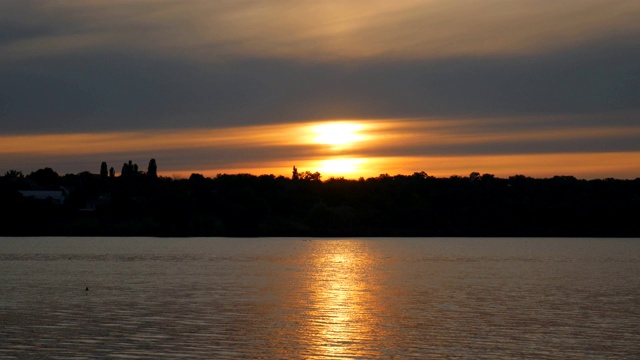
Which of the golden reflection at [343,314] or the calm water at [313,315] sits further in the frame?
the golden reflection at [343,314]

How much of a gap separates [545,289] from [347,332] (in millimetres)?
37897

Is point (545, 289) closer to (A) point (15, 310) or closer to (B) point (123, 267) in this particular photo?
(A) point (15, 310)

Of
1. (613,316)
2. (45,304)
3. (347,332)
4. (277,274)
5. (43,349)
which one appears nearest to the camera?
(43,349)

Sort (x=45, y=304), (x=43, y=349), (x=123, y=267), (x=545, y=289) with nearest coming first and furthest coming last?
(x=43, y=349) → (x=45, y=304) → (x=545, y=289) → (x=123, y=267)

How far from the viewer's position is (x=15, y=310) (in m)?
62.0

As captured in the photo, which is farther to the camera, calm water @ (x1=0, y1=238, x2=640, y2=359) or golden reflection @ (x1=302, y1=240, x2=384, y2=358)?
golden reflection @ (x1=302, y1=240, x2=384, y2=358)

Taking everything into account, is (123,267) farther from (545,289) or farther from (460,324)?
(460,324)

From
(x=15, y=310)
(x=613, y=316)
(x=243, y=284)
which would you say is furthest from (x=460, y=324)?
(x=243, y=284)

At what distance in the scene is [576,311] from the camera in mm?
65125

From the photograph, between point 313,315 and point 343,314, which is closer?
point 313,315

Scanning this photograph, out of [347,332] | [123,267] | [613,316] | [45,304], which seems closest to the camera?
[347,332]

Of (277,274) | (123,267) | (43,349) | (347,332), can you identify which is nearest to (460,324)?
(347,332)

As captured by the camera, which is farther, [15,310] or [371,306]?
[371,306]

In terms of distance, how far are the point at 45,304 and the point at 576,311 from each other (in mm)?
35976
